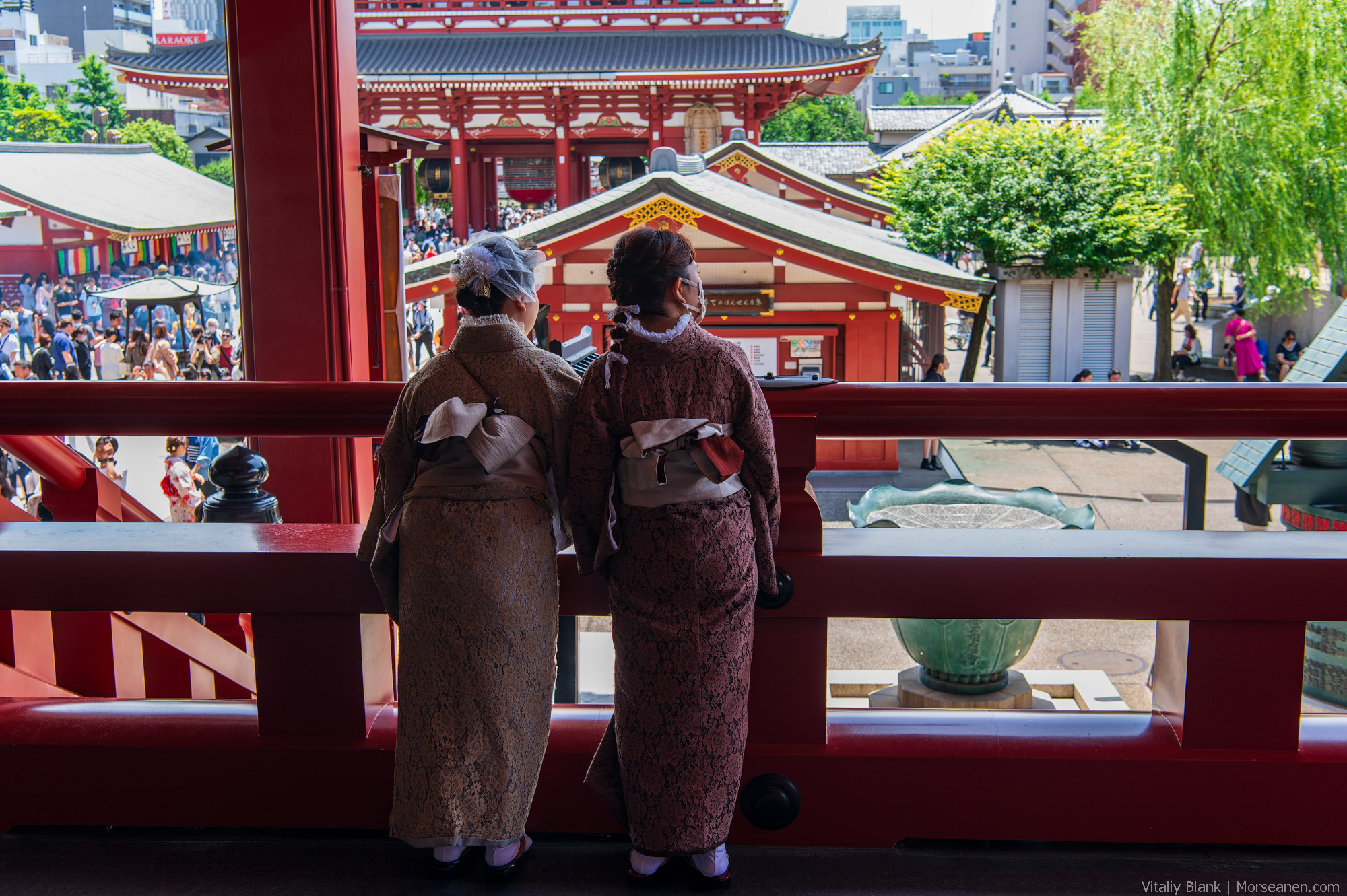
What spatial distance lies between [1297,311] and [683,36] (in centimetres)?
1320

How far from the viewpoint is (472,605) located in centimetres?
162

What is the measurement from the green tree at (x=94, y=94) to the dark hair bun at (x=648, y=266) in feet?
86.9

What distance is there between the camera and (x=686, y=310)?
5.41 feet

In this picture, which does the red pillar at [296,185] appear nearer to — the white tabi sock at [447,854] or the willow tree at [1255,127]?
the white tabi sock at [447,854]

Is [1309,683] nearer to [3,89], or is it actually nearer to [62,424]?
[62,424]

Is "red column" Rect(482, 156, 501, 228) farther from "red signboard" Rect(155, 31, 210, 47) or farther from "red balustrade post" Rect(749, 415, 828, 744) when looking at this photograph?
"red balustrade post" Rect(749, 415, 828, 744)

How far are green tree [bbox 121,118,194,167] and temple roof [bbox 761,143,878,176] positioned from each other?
1330 centimetres

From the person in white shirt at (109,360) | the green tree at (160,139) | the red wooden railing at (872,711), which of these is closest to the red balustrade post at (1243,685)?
the red wooden railing at (872,711)

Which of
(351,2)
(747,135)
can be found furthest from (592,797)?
(747,135)

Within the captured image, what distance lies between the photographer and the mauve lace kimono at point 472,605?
1620mm

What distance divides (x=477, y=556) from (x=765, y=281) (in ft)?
30.4

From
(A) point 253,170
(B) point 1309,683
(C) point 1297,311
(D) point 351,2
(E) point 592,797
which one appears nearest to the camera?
(E) point 592,797

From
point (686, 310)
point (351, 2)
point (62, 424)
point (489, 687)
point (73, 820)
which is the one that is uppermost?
point (351, 2)

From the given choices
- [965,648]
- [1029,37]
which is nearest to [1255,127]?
[965,648]
